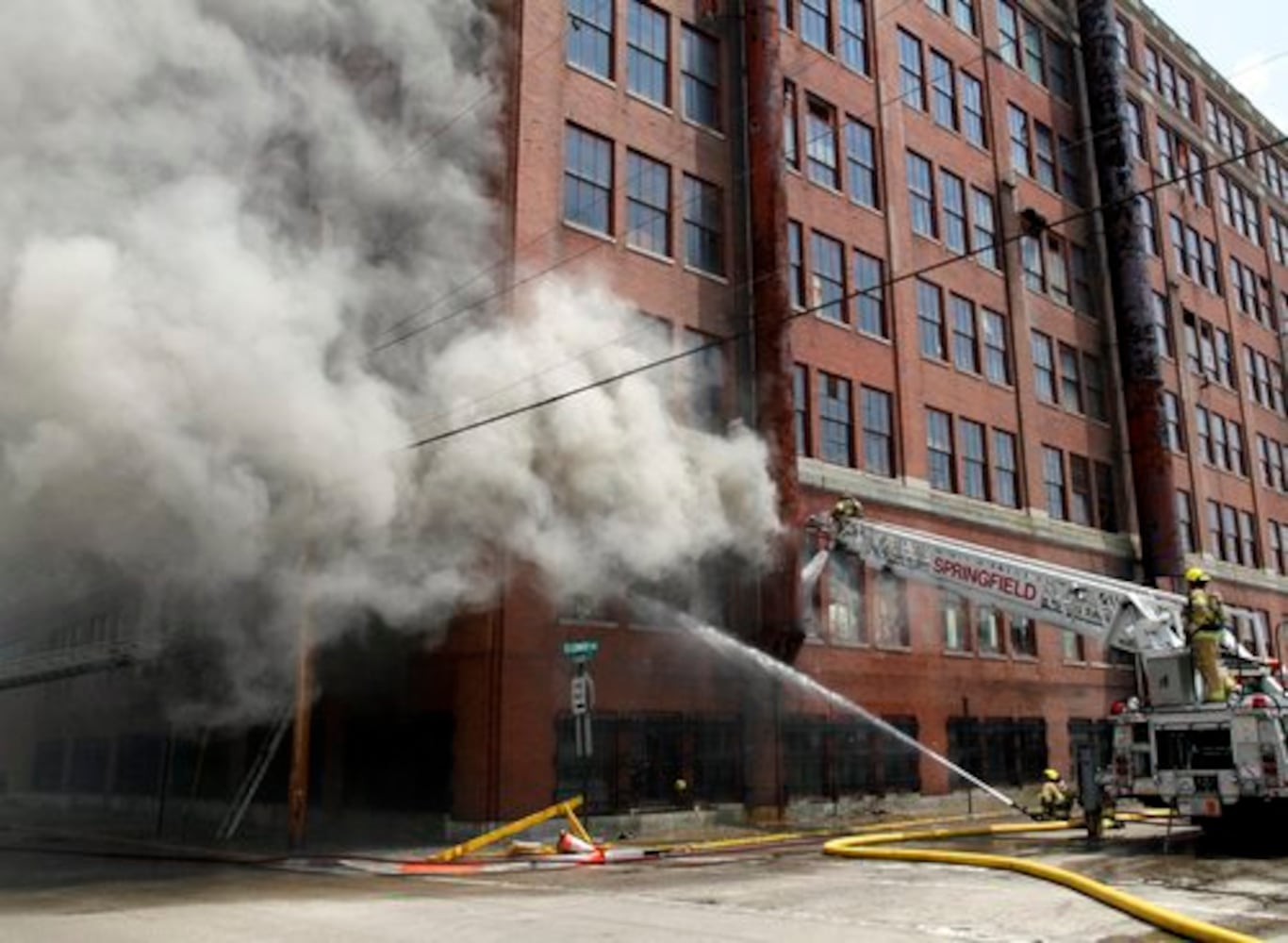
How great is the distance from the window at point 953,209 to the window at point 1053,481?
5235mm

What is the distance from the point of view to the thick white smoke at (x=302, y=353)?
10453 millimetres

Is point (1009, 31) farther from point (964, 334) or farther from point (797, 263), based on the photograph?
point (797, 263)

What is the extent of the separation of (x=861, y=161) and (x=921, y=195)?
225 centimetres

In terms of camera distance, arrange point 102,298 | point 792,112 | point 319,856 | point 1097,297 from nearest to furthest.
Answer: point 102,298
point 319,856
point 792,112
point 1097,297

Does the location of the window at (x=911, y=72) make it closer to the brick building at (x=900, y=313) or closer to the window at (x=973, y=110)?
the brick building at (x=900, y=313)

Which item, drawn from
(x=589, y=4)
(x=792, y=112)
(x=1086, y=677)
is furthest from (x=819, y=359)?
(x=1086, y=677)

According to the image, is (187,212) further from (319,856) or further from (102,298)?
(319,856)

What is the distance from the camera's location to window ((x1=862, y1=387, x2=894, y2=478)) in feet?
70.6

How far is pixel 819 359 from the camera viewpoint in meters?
20.8

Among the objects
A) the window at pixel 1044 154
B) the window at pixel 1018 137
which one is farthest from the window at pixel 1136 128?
the window at pixel 1018 137

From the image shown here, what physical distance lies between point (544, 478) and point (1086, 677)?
55.8ft

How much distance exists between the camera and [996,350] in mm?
25688

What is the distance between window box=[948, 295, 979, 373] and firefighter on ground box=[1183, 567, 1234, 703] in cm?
1293

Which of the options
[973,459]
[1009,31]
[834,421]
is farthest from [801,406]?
[1009,31]
